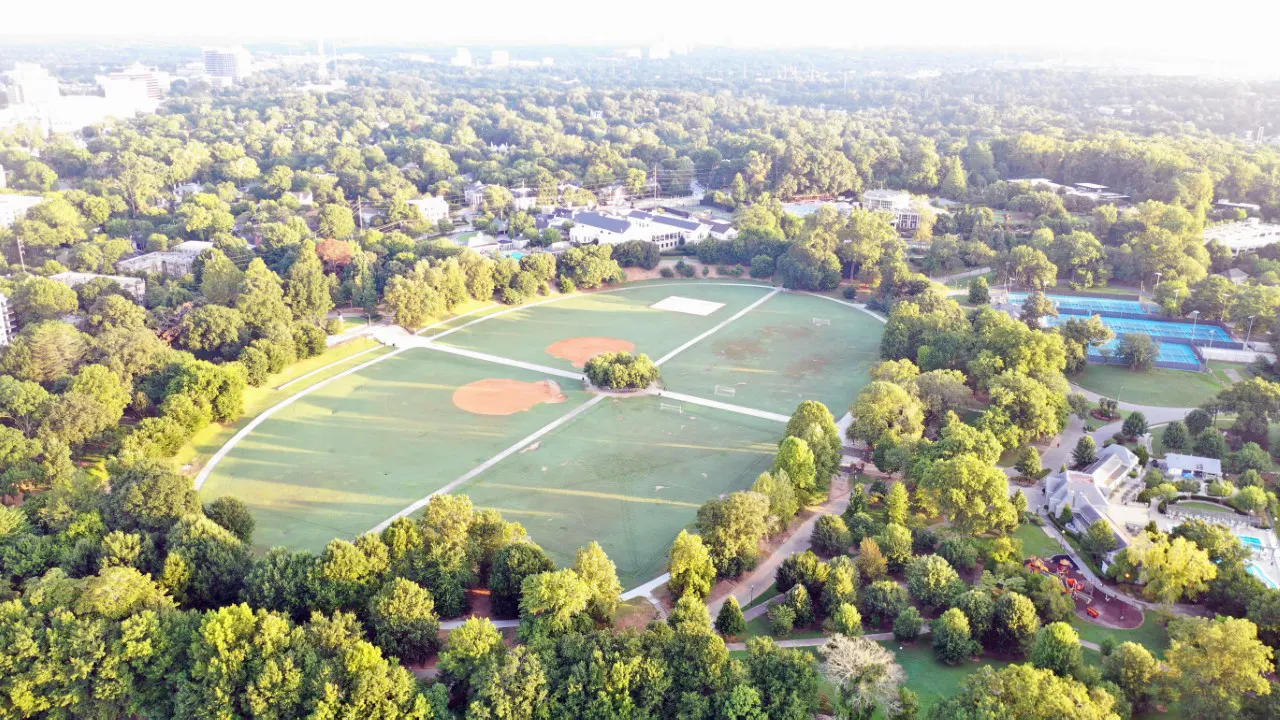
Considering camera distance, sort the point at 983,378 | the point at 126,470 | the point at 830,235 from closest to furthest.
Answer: the point at 126,470 → the point at 983,378 → the point at 830,235

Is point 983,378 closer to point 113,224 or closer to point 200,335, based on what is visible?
point 200,335

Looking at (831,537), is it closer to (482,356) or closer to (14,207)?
(482,356)

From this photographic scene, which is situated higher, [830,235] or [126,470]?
[830,235]

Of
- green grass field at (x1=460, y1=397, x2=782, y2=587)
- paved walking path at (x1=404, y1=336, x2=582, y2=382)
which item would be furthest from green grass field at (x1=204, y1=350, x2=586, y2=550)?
green grass field at (x1=460, y1=397, x2=782, y2=587)

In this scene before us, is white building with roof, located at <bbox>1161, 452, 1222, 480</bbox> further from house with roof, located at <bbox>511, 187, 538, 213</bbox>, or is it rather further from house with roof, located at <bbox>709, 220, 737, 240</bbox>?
house with roof, located at <bbox>511, 187, 538, 213</bbox>

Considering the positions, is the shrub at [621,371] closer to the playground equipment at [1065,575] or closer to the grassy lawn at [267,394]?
the grassy lawn at [267,394]

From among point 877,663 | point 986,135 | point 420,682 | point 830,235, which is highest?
point 986,135

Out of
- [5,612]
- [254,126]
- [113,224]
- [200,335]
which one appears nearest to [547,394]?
[200,335]
